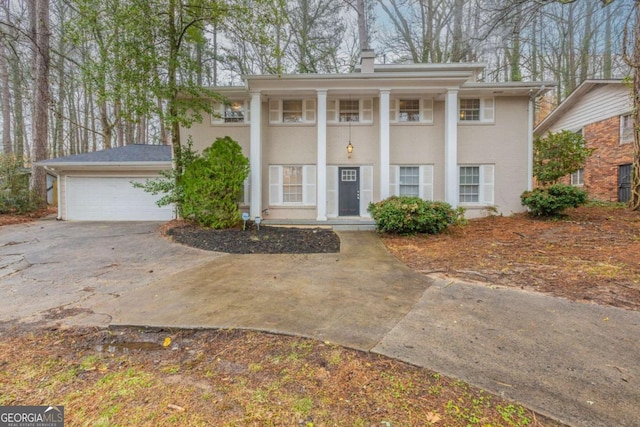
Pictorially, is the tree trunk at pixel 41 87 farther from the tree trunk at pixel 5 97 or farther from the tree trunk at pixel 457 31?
the tree trunk at pixel 457 31

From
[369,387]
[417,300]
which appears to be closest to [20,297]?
[369,387]

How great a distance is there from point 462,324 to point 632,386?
1182 mm

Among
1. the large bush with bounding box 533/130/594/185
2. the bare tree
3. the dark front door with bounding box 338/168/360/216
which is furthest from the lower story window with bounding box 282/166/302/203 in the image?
the bare tree

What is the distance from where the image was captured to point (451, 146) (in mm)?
9312

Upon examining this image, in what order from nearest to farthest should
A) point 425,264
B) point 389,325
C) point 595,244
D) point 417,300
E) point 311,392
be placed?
1. point 311,392
2. point 389,325
3. point 417,300
4. point 425,264
5. point 595,244

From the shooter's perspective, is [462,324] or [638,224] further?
[638,224]

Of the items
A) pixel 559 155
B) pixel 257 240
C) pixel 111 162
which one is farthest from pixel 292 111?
pixel 559 155

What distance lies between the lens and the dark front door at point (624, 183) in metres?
11.2

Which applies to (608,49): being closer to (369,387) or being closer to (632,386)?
(632,386)

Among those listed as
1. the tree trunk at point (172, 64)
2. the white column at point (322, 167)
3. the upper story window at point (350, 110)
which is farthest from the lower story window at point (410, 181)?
the tree trunk at point (172, 64)

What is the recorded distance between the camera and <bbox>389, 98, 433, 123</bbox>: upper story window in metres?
10.0

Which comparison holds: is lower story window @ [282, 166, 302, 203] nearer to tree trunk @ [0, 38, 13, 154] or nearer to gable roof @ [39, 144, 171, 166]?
gable roof @ [39, 144, 171, 166]

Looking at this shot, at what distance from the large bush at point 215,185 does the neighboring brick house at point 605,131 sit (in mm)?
13179

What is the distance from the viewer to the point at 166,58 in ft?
26.5
